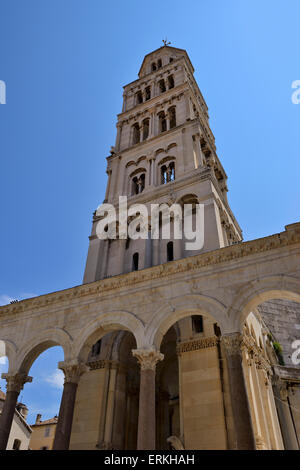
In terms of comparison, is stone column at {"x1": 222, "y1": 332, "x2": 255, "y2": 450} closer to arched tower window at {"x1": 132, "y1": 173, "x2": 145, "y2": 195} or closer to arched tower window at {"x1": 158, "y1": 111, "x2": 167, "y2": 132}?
arched tower window at {"x1": 132, "y1": 173, "x2": 145, "y2": 195}

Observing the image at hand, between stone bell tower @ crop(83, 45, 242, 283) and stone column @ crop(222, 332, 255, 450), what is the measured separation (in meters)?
7.02

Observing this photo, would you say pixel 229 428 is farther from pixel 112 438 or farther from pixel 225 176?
pixel 225 176

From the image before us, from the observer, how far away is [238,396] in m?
10.5

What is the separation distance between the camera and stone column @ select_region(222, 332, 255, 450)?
387 inches

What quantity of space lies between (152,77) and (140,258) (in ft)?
73.6

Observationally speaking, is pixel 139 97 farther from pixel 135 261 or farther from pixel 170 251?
pixel 170 251

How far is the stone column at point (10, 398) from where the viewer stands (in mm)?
13224

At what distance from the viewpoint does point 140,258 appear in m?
20.5

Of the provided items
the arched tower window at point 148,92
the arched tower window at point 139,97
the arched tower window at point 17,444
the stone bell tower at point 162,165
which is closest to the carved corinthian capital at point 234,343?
the stone bell tower at point 162,165

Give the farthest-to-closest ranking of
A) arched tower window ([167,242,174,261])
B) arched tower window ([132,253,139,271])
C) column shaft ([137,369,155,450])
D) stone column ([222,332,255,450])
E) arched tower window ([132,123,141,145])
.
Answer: arched tower window ([132,123,141,145]) → arched tower window ([132,253,139,271]) → arched tower window ([167,242,174,261]) → column shaft ([137,369,155,450]) → stone column ([222,332,255,450])

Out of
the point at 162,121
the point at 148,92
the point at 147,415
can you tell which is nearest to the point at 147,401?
the point at 147,415

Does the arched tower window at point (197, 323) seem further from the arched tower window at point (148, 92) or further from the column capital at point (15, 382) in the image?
the arched tower window at point (148, 92)

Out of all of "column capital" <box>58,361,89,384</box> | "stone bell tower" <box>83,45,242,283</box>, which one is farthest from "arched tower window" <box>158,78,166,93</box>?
"column capital" <box>58,361,89,384</box>
